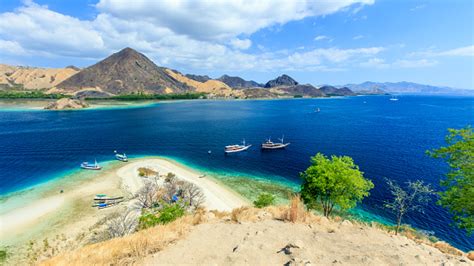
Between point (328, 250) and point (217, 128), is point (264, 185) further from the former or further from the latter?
point (217, 128)

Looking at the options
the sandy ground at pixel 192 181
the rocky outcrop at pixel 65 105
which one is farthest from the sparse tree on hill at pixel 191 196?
the rocky outcrop at pixel 65 105

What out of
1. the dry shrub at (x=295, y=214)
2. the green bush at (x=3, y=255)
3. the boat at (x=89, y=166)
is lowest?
the green bush at (x=3, y=255)

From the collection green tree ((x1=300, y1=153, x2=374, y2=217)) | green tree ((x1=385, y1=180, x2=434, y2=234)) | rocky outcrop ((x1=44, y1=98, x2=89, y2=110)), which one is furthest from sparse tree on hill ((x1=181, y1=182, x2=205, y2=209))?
rocky outcrop ((x1=44, y1=98, x2=89, y2=110))

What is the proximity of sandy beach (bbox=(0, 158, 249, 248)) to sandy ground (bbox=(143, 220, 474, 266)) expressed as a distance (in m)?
25.3

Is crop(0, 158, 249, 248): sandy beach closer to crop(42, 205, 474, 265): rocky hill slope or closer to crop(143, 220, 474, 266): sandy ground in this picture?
crop(42, 205, 474, 265): rocky hill slope

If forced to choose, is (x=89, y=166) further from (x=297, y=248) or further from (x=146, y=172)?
(x=297, y=248)

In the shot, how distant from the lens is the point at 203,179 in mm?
50000

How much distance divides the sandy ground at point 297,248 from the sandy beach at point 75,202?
2528 cm

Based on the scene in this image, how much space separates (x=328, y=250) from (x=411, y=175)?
52.7 meters

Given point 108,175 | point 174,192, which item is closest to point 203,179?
point 174,192

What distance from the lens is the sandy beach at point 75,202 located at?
102 feet

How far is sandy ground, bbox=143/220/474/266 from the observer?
9.28 m

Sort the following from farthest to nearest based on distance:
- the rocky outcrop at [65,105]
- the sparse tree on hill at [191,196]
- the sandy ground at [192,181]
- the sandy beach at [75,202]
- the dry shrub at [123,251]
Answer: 1. the rocky outcrop at [65,105]
2. the sandy ground at [192,181]
3. the sparse tree on hill at [191,196]
4. the sandy beach at [75,202]
5. the dry shrub at [123,251]

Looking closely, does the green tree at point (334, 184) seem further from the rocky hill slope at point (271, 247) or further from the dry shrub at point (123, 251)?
the dry shrub at point (123, 251)
